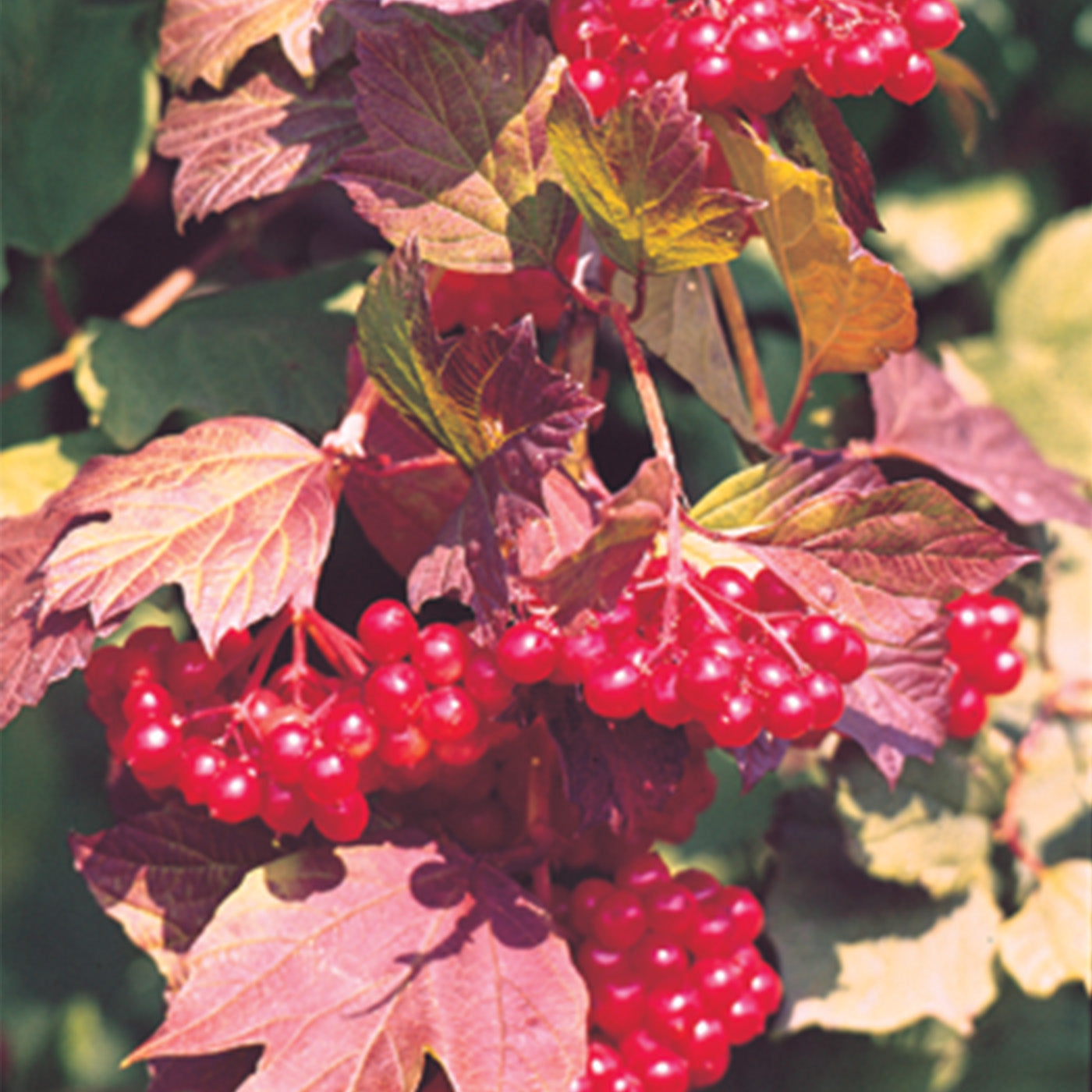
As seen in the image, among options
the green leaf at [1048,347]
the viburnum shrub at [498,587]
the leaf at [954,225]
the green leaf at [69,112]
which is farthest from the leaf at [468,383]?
the leaf at [954,225]

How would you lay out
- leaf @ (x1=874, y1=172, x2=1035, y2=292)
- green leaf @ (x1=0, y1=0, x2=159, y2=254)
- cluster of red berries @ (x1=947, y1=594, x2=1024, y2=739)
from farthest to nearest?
leaf @ (x1=874, y1=172, x2=1035, y2=292), green leaf @ (x1=0, y1=0, x2=159, y2=254), cluster of red berries @ (x1=947, y1=594, x2=1024, y2=739)

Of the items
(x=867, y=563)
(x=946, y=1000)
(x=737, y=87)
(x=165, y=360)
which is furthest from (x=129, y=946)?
(x=737, y=87)

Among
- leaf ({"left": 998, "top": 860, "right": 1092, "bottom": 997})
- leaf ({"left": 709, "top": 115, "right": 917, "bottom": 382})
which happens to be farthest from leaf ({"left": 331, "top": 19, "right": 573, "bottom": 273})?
leaf ({"left": 998, "top": 860, "right": 1092, "bottom": 997})

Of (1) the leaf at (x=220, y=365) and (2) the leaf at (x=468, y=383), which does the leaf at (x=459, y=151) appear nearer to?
(2) the leaf at (x=468, y=383)

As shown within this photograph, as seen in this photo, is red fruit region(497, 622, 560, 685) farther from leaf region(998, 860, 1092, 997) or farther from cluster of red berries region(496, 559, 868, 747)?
leaf region(998, 860, 1092, 997)

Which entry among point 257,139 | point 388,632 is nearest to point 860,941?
point 388,632
